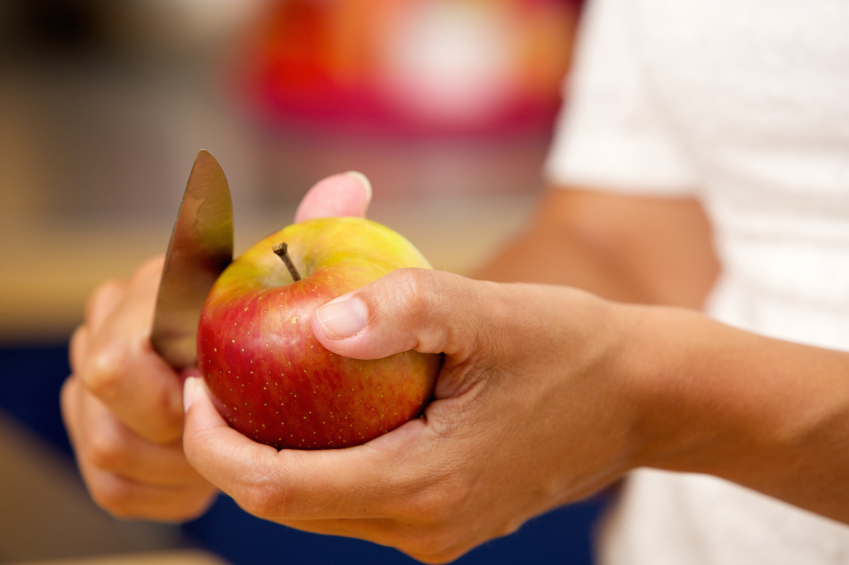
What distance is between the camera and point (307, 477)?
43 cm

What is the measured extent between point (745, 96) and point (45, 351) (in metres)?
1.15

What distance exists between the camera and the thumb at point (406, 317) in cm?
39

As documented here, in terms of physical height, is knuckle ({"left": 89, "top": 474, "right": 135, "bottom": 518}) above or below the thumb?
below

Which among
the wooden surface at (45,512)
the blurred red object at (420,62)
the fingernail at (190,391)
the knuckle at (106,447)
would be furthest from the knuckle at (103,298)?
the blurred red object at (420,62)

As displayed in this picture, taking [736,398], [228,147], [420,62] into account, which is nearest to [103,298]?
[736,398]

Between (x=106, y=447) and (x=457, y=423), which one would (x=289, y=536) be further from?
(x=457, y=423)

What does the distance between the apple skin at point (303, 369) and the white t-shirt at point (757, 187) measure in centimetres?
39

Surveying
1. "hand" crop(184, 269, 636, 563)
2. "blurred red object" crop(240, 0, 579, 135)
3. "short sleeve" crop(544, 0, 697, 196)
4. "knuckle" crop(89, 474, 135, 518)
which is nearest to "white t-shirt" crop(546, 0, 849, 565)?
"short sleeve" crop(544, 0, 697, 196)

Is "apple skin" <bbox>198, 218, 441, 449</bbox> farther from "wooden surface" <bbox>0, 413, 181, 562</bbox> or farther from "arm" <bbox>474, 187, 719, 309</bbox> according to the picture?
"wooden surface" <bbox>0, 413, 181, 562</bbox>

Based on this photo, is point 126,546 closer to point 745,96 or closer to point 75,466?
point 75,466

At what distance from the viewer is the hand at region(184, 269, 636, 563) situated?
0.40 m

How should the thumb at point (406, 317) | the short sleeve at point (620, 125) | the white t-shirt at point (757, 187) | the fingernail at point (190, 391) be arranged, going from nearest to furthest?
the thumb at point (406, 317) < the fingernail at point (190, 391) < the white t-shirt at point (757, 187) < the short sleeve at point (620, 125)

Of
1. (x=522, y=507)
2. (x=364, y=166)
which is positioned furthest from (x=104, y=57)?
(x=522, y=507)

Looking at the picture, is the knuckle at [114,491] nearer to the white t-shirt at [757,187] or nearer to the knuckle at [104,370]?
the knuckle at [104,370]
